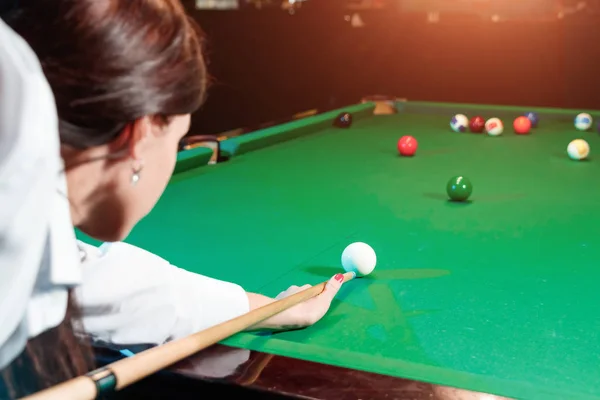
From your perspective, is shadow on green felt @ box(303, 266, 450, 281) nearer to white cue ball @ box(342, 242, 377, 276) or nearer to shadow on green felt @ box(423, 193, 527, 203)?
white cue ball @ box(342, 242, 377, 276)

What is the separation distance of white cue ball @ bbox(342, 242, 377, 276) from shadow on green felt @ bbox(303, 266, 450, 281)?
→ 0.02 m

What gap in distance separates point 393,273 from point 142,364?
78 centimetres

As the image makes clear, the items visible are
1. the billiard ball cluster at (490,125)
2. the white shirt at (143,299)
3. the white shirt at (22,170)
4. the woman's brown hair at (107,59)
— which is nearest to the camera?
the white shirt at (22,170)

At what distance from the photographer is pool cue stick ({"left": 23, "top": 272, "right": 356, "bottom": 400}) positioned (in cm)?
78

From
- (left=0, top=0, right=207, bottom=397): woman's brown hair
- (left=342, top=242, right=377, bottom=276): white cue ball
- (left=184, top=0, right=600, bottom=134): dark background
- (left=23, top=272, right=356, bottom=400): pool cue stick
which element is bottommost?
(left=184, top=0, right=600, bottom=134): dark background

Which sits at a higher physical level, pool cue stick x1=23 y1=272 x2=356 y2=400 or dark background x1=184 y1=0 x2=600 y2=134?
pool cue stick x1=23 y1=272 x2=356 y2=400

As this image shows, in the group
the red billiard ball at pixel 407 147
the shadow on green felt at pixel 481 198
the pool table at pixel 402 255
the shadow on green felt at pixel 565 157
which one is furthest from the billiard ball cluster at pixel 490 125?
the shadow on green felt at pixel 481 198

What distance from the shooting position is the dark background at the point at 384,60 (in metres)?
5.71

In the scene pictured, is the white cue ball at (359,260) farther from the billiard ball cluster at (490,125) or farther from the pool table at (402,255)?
the billiard ball cluster at (490,125)

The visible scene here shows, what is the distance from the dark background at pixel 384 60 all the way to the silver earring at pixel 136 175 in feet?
15.9

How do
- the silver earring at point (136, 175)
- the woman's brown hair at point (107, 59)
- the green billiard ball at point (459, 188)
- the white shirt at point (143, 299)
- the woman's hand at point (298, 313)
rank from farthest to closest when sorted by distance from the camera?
1. the green billiard ball at point (459, 188)
2. the woman's hand at point (298, 313)
3. the white shirt at point (143, 299)
4. the silver earring at point (136, 175)
5. the woman's brown hair at point (107, 59)

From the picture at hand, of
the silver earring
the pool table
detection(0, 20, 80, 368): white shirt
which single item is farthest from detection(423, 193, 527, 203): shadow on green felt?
detection(0, 20, 80, 368): white shirt

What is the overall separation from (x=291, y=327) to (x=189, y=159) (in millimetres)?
1359

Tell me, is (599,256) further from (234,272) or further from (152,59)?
(152,59)
